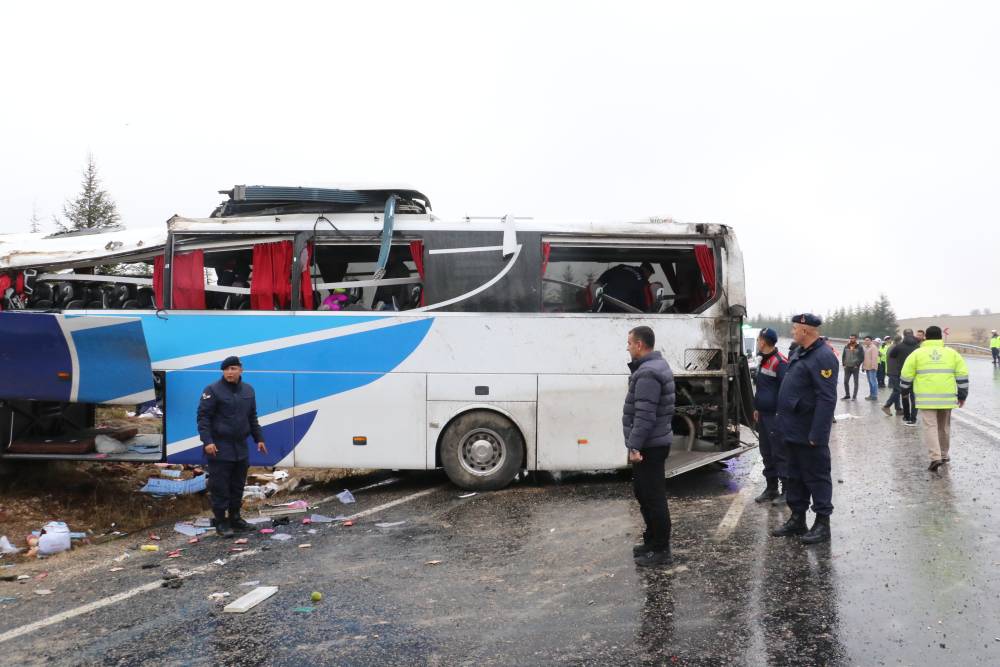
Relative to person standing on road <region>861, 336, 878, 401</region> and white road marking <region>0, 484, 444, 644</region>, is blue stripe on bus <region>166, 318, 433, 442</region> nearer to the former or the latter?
white road marking <region>0, 484, 444, 644</region>

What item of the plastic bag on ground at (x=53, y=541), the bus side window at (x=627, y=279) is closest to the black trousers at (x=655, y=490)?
the bus side window at (x=627, y=279)

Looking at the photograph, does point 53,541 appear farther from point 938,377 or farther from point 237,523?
point 938,377

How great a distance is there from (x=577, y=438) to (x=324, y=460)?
2.95 metres

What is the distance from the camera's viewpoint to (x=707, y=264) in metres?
8.65

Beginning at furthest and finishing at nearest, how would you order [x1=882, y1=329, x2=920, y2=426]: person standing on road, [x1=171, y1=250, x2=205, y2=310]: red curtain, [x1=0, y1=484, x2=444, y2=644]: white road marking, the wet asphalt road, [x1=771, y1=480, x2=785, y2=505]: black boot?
1. [x1=882, y1=329, x2=920, y2=426]: person standing on road
2. [x1=171, y1=250, x2=205, y2=310]: red curtain
3. [x1=771, y1=480, x2=785, y2=505]: black boot
4. [x1=0, y1=484, x2=444, y2=644]: white road marking
5. the wet asphalt road

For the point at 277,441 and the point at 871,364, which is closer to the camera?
the point at 277,441

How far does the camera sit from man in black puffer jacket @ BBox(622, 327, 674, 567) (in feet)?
17.9

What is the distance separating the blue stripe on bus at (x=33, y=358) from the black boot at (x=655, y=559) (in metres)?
6.45

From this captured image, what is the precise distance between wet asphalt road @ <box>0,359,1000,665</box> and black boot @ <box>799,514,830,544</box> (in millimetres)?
143

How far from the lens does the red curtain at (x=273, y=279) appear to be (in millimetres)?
8570

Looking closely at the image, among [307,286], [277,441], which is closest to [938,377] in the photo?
[307,286]

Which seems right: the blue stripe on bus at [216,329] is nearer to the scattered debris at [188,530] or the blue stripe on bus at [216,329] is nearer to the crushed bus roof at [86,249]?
the crushed bus roof at [86,249]

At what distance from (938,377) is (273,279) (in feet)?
26.6

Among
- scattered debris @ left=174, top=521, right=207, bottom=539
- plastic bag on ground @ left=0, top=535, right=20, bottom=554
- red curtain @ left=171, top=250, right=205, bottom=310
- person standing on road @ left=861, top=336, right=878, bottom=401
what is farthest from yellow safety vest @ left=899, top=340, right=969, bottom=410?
person standing on road @ left=861, top=336, right=878, bottom=401
